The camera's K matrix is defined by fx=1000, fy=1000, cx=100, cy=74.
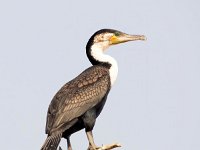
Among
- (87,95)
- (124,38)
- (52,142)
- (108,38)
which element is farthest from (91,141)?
(124,38)

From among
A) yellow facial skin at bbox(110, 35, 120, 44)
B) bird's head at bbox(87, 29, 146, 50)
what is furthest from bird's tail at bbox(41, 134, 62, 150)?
yellow facial skin at bbox(110, 35, 120, 44)

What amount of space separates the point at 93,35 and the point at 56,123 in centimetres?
241

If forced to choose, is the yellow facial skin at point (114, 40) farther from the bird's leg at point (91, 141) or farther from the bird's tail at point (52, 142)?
the bird's tail at point (52, 142)

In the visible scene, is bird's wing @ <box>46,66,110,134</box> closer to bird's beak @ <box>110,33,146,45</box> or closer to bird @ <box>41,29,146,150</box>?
bird @ <box>41,29,146,150</box>

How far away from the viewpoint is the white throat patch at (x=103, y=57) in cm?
1944

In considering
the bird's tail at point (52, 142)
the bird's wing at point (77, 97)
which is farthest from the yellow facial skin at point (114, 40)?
the bird's tail at point (52, 142)

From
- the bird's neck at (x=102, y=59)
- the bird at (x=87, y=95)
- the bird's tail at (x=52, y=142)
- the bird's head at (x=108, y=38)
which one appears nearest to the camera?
the bird's tail at (x=52, y=142)

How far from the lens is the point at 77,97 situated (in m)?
18.6

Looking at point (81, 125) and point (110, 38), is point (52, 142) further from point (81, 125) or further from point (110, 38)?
point (110, 38)

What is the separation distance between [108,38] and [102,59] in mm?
538

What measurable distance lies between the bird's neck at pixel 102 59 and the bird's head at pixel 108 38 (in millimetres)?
85

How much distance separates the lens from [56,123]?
18.2 m

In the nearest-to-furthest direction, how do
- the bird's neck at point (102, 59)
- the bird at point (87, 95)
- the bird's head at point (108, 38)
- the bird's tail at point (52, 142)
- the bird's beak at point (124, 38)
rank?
the bird's tail at point (52, 142) → the bird at point (87, 95) → the bird's neck at point (102, 59) → the bird's head at point (108, 38) → the bird's beak at point (124, 38)

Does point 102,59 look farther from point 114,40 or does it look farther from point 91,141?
point 91,141
